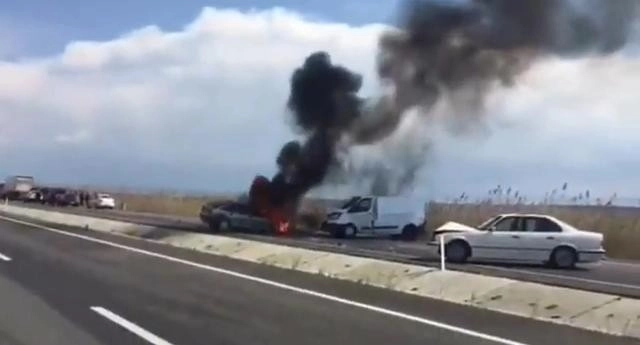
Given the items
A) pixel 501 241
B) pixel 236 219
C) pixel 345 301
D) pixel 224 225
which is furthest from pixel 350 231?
pixel 345 301

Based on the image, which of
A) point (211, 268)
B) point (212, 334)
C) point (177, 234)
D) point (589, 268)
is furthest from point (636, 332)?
point (177, 234)

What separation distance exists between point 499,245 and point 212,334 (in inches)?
675

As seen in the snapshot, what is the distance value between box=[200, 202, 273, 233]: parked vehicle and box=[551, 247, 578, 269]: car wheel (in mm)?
24844

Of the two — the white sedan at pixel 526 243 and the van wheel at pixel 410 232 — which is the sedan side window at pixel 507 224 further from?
the van wheel at pixel 410 232

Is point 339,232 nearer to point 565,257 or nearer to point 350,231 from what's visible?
point 350,231

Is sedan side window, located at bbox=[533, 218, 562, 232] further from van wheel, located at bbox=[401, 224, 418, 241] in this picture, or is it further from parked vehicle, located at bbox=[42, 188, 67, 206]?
parked vehicle, located at bbox=[42, 188, 67, 206]

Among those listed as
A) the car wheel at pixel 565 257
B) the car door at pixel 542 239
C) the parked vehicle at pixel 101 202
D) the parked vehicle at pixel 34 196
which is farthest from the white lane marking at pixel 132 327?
the parked vehicle at pixel 34 196

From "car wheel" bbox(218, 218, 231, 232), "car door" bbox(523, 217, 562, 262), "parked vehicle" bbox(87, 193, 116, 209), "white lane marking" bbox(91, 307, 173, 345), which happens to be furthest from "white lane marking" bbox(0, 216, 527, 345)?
"parked vehicle" bbox(87, 193, 116, 209)

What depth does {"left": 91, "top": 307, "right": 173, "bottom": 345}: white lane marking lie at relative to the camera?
12.6 m

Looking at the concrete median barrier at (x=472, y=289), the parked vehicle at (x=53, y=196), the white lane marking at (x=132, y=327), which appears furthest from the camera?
the parked vehicle at (x=53, y=196)

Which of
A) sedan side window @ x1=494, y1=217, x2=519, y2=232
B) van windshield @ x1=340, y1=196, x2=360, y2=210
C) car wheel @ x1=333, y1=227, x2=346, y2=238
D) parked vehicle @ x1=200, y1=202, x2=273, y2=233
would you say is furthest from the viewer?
parked vehicle @ x1=200, y1=202, x2=273, y2=233

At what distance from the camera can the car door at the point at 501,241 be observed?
95.4ft

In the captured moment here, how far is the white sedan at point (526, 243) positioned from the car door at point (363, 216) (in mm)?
20650

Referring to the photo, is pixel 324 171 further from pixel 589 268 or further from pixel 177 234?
pixel 589 268
